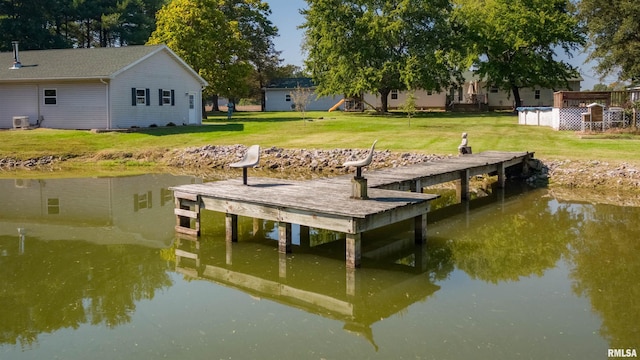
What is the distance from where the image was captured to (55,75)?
2914cm

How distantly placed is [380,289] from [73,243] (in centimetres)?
605

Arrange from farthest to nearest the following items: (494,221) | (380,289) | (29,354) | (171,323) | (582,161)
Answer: (582,161) < (494,221) < (380,289) < (171,323) < (29,354)

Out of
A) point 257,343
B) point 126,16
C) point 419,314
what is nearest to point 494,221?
point 419,314

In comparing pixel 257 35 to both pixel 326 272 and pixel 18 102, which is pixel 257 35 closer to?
pixel 18 102

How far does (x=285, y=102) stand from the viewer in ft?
198

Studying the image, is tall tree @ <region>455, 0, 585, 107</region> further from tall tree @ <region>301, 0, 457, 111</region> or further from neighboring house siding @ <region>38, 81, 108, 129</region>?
neighboring house siding @ <region>38, 81, 108, 129</region>

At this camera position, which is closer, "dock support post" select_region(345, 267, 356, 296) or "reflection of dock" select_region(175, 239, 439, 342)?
"reflection of dock" select_region(175, 239, 439, 342)

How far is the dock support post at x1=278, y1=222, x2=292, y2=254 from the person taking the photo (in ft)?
33.8

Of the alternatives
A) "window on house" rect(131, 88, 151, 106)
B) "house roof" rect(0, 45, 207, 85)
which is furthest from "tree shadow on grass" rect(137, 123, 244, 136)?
"house roof" rect(0, 45, 207, 85)

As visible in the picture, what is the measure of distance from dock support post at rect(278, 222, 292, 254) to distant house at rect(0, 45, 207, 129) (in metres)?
20.6

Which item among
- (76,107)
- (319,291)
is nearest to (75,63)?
(76,107)

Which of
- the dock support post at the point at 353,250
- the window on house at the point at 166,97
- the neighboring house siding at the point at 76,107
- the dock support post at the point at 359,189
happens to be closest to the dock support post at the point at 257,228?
the dock support post at the point at 359,189

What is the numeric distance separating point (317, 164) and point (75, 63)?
52.8 ft

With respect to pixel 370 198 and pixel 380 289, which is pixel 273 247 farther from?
pixel 380 289
